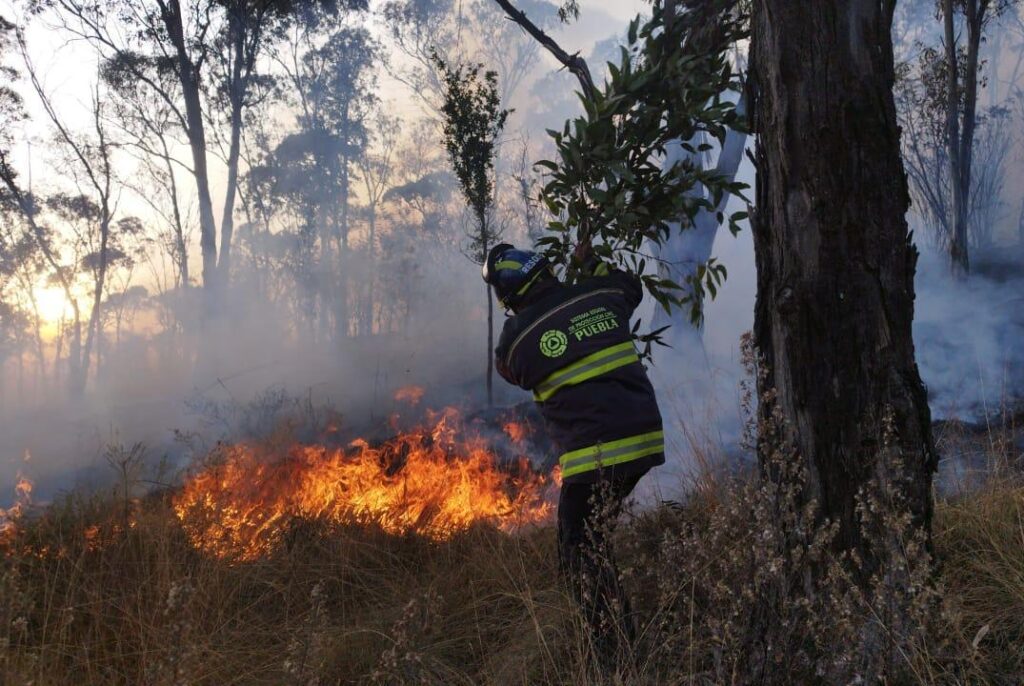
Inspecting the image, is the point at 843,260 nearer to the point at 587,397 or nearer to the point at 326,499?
the point at 587,397

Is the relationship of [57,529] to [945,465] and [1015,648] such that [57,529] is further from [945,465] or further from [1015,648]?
[945,465]

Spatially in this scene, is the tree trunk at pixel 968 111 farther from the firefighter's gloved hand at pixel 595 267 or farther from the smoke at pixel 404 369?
the firefighter's gloved hand at pixel 595 267

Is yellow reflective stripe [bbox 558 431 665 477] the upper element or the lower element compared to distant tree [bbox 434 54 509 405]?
lower

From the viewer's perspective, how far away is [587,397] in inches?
119

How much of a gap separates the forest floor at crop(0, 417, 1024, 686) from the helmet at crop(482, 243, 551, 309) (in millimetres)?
1105

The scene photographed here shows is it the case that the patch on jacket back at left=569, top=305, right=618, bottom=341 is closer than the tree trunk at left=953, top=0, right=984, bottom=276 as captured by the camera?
Yes

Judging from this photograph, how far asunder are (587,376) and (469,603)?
5.33ft

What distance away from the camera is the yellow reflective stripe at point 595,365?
10.1ft

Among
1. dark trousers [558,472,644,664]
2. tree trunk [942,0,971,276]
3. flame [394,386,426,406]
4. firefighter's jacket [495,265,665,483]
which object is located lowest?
flame [394,386,426,406]

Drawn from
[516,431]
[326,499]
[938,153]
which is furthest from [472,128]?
[938,153]

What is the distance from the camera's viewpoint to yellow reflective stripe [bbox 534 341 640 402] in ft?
10.1

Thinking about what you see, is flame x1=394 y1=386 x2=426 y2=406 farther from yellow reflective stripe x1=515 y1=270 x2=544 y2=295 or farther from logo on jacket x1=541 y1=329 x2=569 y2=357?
logo on jacket x1=541 y1=329 x2=569 y2=357

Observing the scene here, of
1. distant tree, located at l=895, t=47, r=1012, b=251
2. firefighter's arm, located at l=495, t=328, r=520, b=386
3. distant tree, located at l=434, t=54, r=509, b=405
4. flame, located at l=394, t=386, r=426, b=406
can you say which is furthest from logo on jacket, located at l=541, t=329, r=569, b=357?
flame, located at l=394, t=386, r=426, b=406

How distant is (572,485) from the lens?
3.05 m
